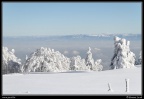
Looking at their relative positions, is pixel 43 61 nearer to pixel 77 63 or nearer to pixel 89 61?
pixel 89 61

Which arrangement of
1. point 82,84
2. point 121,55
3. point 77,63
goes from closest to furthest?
point 82,84 → point 121,55 → point 77,63

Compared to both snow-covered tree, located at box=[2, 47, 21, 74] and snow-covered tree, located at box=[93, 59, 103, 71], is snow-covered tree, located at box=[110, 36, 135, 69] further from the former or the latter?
snow-covered tree, located at box=[93, 59, 103, 71]

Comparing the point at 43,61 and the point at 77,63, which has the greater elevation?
the point at 43,61

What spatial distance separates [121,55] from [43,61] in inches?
619

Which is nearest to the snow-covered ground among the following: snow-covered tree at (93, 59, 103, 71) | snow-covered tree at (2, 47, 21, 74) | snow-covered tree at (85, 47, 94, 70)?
snow-covered tree at (2, 47, 21, 74)

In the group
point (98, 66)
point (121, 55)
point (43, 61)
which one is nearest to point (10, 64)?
point (43, 61)

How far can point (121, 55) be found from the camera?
1972 inches

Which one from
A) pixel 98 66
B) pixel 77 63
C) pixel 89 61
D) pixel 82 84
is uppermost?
pixel 82 84

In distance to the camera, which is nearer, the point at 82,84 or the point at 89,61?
the point at 82,84

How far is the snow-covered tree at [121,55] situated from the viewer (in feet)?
161

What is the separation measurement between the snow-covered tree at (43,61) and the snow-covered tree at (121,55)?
13.3 meters

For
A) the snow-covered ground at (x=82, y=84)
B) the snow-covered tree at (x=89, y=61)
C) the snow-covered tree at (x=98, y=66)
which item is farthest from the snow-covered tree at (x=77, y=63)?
the snow-covered ground at (x=82, y=84)

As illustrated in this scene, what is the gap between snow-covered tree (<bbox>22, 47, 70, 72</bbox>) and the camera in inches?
2232

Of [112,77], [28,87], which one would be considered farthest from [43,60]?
[28,87]
